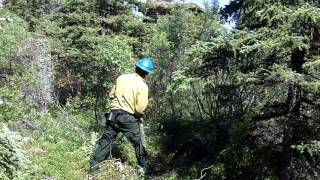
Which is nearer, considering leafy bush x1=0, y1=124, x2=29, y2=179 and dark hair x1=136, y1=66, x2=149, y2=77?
leafy bush x1=0, y1=124, x2=29, y2=179

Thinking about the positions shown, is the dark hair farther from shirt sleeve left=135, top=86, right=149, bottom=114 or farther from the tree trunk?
the tree trunk

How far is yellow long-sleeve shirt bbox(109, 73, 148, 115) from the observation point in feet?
24.3

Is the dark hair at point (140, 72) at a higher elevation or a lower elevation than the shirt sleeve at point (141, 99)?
higher

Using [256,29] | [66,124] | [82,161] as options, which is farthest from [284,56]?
[66,124]

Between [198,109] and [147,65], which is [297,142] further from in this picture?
[198,109]

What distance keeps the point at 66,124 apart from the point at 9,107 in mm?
1766

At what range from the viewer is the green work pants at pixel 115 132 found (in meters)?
7.38

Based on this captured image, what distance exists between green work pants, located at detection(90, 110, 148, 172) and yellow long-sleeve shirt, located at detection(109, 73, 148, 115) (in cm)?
11

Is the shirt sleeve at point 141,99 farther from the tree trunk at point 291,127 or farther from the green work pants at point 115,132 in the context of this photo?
the tree trunk at point 291,127

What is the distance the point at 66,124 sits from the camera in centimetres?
1052

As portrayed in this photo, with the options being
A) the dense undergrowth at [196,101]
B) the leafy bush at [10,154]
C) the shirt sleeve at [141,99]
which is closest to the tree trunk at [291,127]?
the dense undergrowth at [196,101]

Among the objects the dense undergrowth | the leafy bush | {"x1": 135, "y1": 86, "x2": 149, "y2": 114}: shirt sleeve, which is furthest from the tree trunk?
the leafy bush

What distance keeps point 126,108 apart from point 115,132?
1.37 ft

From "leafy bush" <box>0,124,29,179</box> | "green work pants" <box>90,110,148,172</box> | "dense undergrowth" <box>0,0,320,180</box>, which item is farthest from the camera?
"green work pants" <box>90,110,148,172</box>
